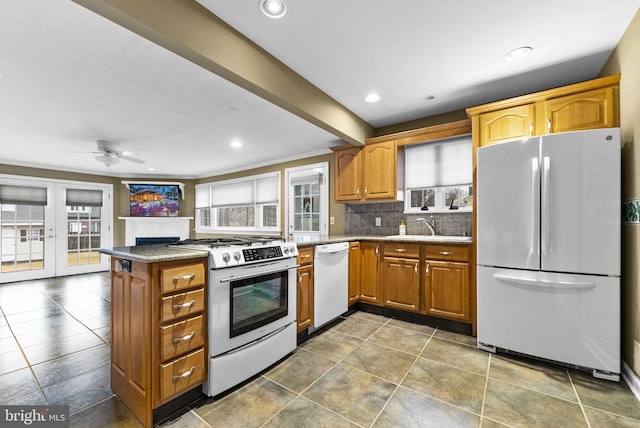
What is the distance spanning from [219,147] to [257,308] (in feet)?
11.3

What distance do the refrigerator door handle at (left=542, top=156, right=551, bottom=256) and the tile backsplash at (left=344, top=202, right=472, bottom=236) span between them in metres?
1.14

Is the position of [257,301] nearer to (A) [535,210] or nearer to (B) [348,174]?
(A) [535,210]

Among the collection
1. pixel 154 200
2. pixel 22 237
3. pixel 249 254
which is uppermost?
pixel 154 200

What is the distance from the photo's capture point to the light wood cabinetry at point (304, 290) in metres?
2.57

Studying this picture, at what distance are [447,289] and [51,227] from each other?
770 cm

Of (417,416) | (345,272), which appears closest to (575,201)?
(417,416)

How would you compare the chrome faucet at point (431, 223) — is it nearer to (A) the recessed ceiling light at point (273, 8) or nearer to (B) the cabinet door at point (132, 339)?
Answer: (A) the recessed ceiling light at point (273, 8)

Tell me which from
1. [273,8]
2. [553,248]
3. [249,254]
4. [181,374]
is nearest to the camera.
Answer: [181,374]

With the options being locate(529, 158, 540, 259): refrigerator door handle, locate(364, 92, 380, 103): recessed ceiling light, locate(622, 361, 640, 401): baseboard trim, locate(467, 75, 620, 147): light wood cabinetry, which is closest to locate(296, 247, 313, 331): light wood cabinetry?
locate(364, 92, 380, 103): recessed ceiling light

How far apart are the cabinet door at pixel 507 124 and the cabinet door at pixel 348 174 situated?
1.58 meters

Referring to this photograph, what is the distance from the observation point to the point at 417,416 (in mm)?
1632

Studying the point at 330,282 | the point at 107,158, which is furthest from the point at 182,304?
the point at 107,158

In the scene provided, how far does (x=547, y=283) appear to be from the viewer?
217 cm

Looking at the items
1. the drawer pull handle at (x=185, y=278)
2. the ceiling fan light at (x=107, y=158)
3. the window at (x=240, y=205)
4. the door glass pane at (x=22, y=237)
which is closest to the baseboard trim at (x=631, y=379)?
the drawer pull handle at (x=185, y=278)
